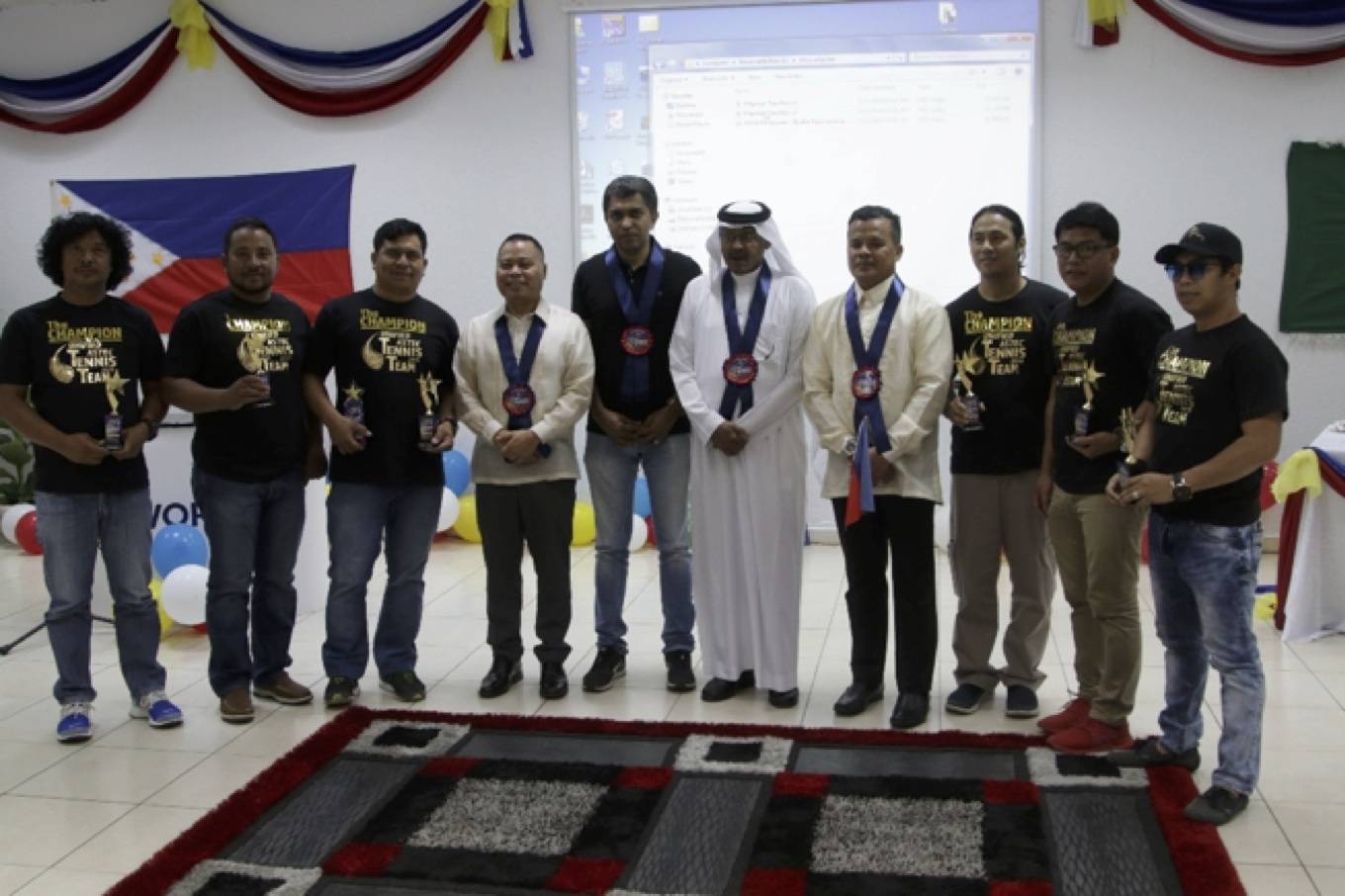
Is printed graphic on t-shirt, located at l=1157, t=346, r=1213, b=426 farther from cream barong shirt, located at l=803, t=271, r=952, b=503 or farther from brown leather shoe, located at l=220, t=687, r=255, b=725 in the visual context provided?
brown leather shoe, located at l=220, t=687, r=255, b=725

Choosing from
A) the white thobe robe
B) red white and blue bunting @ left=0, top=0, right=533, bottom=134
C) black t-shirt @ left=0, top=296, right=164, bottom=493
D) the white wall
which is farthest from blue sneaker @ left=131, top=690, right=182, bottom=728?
red white and blue bunting @ left=0, top=0, right=533, bottom=134

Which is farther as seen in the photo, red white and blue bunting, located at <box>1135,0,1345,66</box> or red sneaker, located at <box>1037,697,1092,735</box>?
red white and blue bunting, located at <box>1135,0,1345,66</box>

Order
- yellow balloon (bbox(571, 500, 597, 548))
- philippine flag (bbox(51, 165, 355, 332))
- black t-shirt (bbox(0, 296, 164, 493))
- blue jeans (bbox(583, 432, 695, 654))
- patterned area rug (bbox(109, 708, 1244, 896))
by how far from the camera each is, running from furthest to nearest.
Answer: philippine flag (bbox(51, 165, 355, 332)) → yellow balloon (bbox(571, 500, 597, 548)) → blue jeans (bbox(583, 432, 695, 654)) → black t-shirt (bbox(0, 296, 164, 493)) → patterned area rug (bbox(109, 708, 1244, 896))

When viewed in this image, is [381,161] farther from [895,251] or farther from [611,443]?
[895,251]

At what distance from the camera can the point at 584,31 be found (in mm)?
7281

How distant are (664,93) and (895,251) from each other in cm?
347

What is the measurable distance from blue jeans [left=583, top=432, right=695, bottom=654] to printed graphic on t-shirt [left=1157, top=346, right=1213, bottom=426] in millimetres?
1622

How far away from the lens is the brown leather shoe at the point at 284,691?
4383mm

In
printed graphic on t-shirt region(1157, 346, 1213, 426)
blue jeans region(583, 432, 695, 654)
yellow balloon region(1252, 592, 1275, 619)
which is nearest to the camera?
printed graphic on t-shirt region(1157, 346, 1213, 426)

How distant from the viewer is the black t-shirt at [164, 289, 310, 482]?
13.3 ft

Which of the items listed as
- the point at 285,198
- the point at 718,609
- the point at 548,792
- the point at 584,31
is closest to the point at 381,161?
the point at 285,198

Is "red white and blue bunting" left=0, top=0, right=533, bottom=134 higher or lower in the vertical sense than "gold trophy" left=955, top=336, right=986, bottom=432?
higher

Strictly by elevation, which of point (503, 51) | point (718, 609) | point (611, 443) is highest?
point (503, 51)

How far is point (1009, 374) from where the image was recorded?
12.9ft
